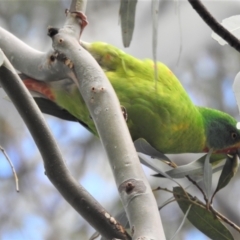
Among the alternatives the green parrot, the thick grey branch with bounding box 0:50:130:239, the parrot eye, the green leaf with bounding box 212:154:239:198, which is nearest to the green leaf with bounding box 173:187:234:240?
the green leaf with bounding box 212:154:239:198

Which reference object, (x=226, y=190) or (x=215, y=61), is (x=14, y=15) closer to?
(x=215, y=61)

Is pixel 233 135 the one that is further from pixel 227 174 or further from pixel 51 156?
pixel 51 156

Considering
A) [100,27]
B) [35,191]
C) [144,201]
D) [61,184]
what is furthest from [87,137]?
[144,201]

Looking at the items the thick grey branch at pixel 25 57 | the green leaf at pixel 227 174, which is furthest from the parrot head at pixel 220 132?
the thick grey branch at pixel 25 57

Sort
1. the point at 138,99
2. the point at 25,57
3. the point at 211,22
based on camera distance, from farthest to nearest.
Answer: the point at 138,99, the point at 25,57, the point at 211,22

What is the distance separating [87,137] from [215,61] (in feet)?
2.79

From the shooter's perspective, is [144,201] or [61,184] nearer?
[144,201]

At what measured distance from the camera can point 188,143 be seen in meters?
1.21

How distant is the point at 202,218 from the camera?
2.99 feet

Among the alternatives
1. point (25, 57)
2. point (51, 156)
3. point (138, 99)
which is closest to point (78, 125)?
point (138, 99)

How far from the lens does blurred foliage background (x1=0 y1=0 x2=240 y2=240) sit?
245cm

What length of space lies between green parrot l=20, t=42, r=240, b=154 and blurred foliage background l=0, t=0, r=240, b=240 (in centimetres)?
125

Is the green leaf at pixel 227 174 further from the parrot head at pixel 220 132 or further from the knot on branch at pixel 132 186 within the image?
the knot on branch at pixel 132 186

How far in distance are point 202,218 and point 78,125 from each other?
5.22ft
